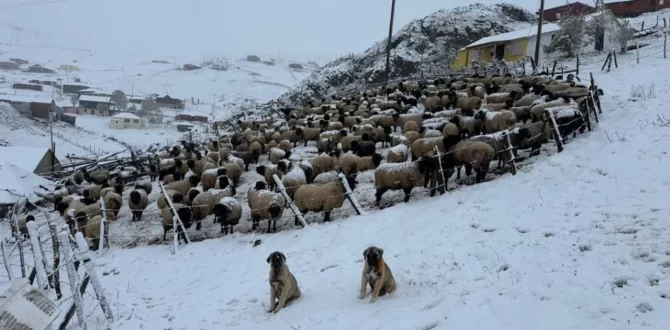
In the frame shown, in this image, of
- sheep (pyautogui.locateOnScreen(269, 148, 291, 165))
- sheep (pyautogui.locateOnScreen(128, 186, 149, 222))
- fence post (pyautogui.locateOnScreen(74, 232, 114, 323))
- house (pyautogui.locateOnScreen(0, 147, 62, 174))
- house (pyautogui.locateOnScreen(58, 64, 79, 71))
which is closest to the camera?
fence post (pyautogui.locateOnScreen(74, 232, 114, 323))

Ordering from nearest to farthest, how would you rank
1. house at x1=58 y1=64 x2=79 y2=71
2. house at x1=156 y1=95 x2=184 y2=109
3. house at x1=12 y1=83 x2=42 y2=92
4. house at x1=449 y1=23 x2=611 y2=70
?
house at x1=449 y1=23 x2=611 y2=70, house at x1=12 y1=83 x2=42 y2=92, house at x1=156 y1=95 x2=184 y2=109, house at x1=58 y1=64 x2=79 y2=71

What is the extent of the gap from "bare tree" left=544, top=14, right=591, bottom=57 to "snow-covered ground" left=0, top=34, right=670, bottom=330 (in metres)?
29.6

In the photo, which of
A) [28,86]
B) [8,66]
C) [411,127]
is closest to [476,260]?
[411,127]

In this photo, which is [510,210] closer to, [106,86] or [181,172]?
[181,172]

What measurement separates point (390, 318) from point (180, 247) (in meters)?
8.64

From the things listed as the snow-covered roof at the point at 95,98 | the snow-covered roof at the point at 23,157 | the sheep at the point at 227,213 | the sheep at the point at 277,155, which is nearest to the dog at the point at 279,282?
the sheep at the point at 227,213

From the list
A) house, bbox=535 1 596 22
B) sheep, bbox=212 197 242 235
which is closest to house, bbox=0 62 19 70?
house, bbox=535 1 596 22

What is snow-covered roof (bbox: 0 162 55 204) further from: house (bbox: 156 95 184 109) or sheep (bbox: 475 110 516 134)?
house (bbox: 156 95 184 109)

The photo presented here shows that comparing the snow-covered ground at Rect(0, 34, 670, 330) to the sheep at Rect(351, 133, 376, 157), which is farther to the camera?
the sheep at Rect(351, 133, 376, 157)

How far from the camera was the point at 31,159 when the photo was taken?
34375 millimetres

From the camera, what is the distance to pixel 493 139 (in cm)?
1342

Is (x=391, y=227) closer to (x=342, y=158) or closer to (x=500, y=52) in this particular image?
(x=342, y=158)

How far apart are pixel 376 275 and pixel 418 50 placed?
51330 mm

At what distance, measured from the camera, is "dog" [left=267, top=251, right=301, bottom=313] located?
794 centimetres
